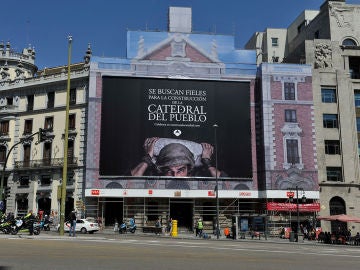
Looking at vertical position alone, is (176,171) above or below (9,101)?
below

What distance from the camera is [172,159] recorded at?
157 feet

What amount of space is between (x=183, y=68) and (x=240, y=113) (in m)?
7.83

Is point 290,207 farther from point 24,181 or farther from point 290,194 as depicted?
point 24,181

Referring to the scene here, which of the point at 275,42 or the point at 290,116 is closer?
the point at 290,116

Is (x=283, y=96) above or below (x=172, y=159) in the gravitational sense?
above

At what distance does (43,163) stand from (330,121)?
3186 centimetres

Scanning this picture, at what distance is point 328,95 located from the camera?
52.4 metres

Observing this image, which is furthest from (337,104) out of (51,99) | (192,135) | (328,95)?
(51,99)

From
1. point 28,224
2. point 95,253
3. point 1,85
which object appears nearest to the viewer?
point 95,253

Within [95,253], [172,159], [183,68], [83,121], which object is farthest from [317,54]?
[95,253]

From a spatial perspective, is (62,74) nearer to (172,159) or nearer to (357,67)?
(172,159)

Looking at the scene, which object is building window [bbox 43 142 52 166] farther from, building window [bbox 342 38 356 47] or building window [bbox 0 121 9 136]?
building window [bbox 342 38 356 47]

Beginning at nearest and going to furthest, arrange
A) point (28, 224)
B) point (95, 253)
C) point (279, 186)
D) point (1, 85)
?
point (95, 253) < point (28, 224) < point (279, 186) < point (1, 85)

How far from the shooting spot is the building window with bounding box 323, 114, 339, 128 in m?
51.5
